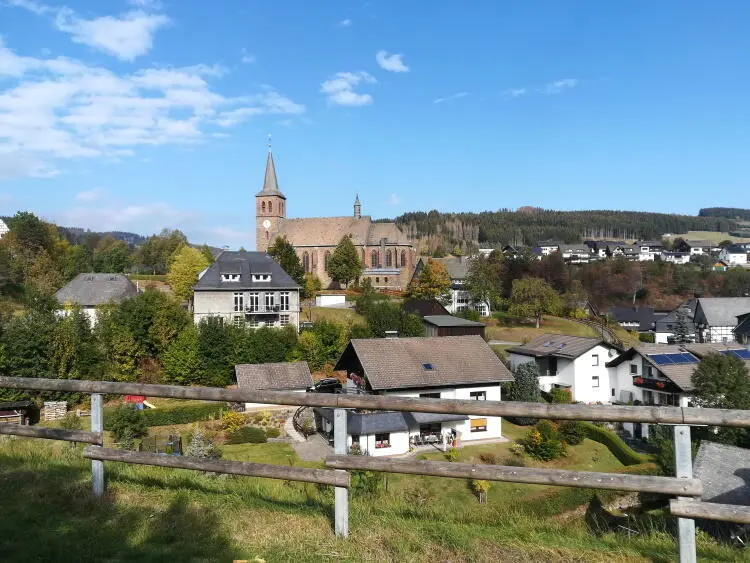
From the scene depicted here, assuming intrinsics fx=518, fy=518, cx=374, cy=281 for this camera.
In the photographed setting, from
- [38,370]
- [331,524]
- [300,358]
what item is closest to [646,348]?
[300,358]

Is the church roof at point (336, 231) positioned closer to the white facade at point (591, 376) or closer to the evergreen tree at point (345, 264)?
the evergreen tree at point (345, 264)

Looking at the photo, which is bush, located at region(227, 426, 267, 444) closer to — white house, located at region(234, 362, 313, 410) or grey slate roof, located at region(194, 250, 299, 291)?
white house, located at region(234, 362, 313, 410)

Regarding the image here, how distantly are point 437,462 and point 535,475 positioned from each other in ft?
2.79

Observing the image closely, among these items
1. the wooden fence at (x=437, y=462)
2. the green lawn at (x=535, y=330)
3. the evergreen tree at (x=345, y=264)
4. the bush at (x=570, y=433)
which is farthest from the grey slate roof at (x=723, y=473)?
the evergreen tree at (x=345, y=264)

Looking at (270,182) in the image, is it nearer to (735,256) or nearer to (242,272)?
(242,272)

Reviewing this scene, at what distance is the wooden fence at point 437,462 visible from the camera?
12.4 ft

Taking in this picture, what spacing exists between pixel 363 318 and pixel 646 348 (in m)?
25.0

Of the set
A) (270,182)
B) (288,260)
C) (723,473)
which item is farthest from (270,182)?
(723,473)

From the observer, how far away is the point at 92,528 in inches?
189

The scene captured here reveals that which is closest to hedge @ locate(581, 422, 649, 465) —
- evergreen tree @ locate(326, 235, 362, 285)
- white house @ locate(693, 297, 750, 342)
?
Answer: white house @ locate(693, 297, 750, 342)

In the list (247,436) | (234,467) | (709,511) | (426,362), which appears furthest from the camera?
(426,362)

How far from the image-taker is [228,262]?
45844 millimetres

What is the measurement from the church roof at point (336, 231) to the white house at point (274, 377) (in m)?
52.7

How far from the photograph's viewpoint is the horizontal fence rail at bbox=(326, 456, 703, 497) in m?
3.79
